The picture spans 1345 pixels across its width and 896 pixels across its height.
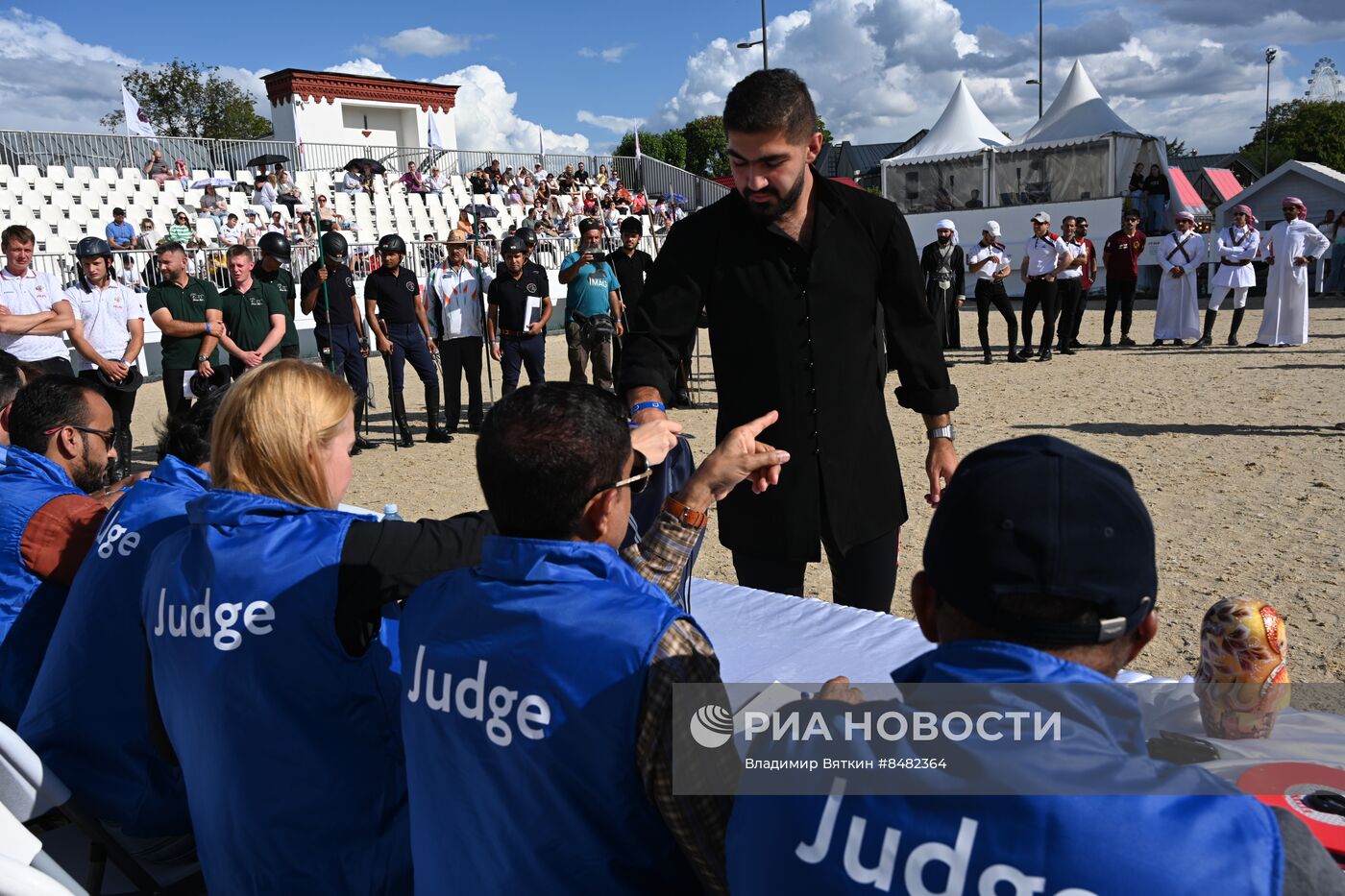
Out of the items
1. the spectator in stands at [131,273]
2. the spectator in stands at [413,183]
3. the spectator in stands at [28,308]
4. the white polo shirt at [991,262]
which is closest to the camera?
the spectator in stands at [28,308]

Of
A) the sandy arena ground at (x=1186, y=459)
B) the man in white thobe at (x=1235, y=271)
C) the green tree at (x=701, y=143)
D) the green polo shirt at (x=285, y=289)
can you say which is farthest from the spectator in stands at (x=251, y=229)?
the green tree at (x=701, y=143)

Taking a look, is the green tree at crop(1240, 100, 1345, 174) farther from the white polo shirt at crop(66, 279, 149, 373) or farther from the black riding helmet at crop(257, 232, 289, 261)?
the white polo shirt at crop(66, 279, 149, 373)

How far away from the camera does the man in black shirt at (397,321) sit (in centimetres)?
916

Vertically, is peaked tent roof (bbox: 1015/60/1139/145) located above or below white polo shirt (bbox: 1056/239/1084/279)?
above

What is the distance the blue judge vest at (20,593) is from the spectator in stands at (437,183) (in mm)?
25302

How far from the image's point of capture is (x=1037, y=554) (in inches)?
39.2

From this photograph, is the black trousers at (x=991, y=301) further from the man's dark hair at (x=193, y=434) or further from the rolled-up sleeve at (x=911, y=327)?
the man's dark hair at (x=193, y=434)

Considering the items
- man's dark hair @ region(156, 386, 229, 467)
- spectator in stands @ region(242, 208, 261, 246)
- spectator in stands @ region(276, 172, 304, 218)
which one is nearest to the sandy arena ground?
man's dark hair @ region(156, 386, 229, 467)

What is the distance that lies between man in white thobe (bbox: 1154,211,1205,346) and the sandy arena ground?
1.39ft

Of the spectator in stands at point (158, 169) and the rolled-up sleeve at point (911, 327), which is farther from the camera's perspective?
the spectator in stands at point (158, 169)

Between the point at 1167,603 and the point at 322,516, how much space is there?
162 inches

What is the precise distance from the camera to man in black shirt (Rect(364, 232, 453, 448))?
9.16 metres

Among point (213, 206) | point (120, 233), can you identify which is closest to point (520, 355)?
point (120, 233)

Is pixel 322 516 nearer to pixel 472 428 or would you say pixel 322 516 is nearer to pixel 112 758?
pixel 112 758
